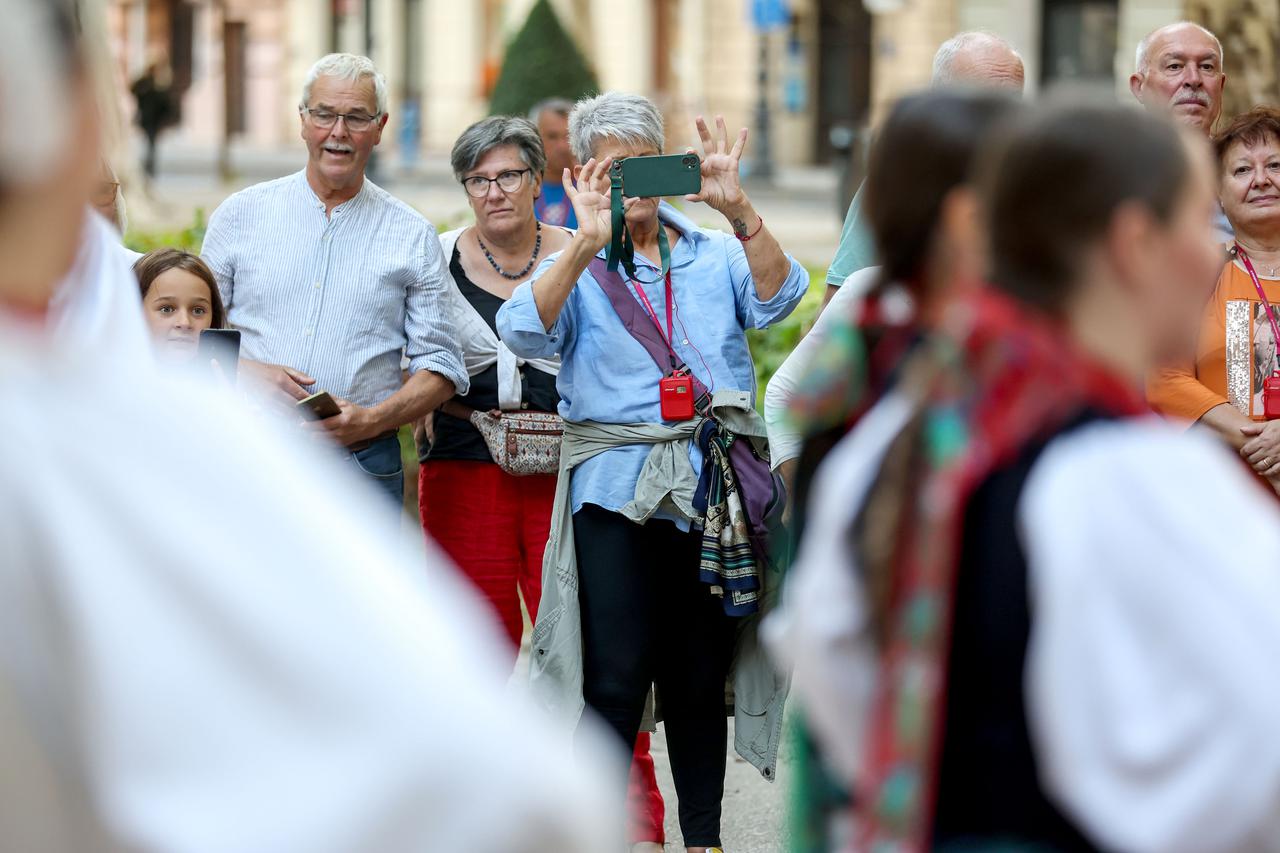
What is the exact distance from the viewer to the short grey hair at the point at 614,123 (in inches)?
178

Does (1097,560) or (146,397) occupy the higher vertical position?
(146,397)

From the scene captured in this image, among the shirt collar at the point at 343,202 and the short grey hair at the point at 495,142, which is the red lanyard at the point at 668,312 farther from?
the shirt collar at the point at 343,202

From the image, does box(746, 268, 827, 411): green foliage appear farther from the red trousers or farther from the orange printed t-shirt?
the orange printed t-shirt

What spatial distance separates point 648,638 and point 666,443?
0.49m

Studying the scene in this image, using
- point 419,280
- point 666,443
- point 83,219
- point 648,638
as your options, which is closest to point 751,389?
point 666,443

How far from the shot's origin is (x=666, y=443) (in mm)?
4359

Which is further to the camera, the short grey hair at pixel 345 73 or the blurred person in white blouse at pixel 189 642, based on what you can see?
the short grey hair at pixel 345 73

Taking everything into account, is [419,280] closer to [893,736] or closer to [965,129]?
[965,129]

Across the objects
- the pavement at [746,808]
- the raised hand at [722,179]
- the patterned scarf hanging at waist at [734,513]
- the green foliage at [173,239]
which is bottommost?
the pavement at [746,808]

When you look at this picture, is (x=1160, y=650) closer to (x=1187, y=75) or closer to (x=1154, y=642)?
(x=1154, y=642)

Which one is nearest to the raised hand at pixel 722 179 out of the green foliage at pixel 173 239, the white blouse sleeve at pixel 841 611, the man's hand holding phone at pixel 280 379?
the man's hand holding phone at pixel 280 379

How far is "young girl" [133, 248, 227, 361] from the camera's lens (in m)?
4.57

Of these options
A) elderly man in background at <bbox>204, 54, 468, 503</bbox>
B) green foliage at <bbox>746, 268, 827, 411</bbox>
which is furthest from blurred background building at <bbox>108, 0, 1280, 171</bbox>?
elderly man in background at <bbox>204, 54, 468, 503</bbox>

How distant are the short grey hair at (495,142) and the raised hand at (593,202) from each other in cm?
63
